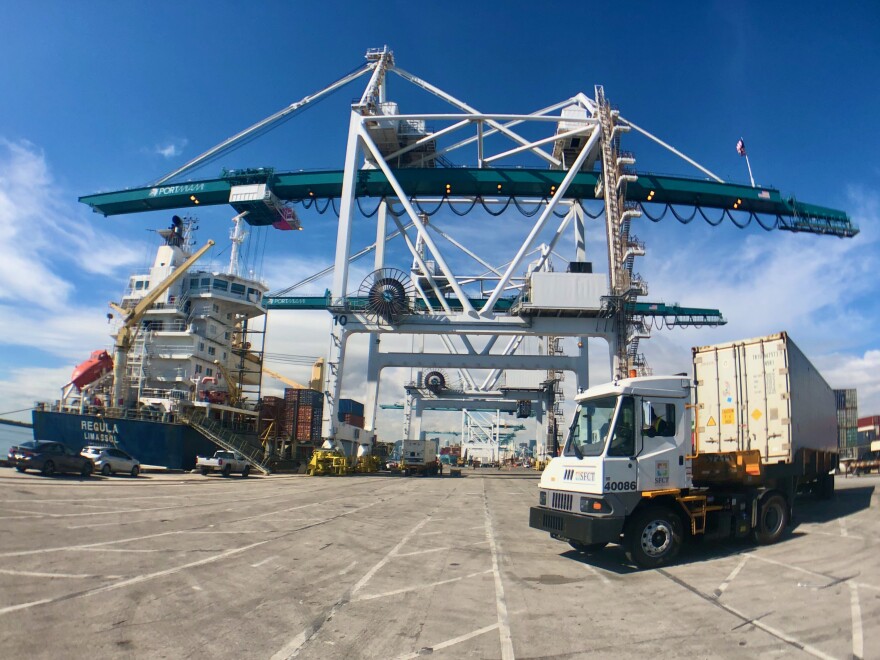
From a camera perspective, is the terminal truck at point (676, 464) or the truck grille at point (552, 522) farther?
the truck grille at point (552, 522)

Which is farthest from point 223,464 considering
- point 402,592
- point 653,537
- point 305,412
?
point 653,537

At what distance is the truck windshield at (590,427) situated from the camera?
8.99 metres

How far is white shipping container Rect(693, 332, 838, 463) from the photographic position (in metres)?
10.9

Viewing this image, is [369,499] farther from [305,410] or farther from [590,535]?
[305,410]

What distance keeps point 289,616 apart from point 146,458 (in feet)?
96.8

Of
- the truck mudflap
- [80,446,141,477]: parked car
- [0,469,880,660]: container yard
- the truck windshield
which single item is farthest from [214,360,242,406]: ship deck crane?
the truck mudflap

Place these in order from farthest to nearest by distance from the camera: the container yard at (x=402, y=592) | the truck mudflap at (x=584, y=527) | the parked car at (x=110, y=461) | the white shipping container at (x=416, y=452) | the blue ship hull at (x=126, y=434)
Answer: the white shipping container at (x=416, y=452), the blue ship hull at (x=126, y=434), the parked car at (x=110, y=461), the truck mudflap at (x=584, y=527), the container yard at (x=402, y=592)

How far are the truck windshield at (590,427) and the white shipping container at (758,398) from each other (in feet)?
7.09

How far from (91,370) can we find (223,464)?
13576 millimetres

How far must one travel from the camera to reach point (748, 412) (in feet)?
37.9

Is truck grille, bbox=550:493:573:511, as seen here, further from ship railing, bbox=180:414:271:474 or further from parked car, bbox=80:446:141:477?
ship railing, bbox=180:414:271:474

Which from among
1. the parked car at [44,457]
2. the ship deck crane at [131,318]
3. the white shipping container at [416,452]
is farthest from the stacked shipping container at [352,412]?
the parked car at [44,457]

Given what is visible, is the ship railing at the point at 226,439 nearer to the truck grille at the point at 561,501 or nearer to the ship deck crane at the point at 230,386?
the ship deck crane at the point at 230,386

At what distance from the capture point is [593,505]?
848 cm
